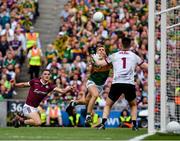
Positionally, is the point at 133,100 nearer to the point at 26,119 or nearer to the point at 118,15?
the point at 26,119

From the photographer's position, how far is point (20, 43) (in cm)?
3011

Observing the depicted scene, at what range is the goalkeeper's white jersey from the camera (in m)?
19.2

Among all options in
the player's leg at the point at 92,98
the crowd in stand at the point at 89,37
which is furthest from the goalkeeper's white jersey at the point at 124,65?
the crowd in stand at the point at 89,37

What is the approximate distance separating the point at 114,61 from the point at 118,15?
498 inches

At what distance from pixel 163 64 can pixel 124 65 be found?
1.20 m

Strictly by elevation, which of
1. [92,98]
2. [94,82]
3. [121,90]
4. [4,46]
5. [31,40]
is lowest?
[92,98]

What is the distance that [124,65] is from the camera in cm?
1922

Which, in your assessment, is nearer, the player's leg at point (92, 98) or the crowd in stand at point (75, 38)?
the player's leg at point (92, 98)

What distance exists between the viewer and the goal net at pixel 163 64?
58.9ft

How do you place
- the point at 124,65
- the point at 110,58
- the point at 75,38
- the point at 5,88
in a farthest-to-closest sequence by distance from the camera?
1. the point at 75,38
2. the point at 5,88
3. the point at 110,58
4. the point at 124,65

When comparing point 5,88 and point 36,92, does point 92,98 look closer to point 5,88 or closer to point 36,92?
point 36,92

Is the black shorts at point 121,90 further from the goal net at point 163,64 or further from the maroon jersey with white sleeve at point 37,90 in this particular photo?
the maroon jersey with white sleeve at point 37,90

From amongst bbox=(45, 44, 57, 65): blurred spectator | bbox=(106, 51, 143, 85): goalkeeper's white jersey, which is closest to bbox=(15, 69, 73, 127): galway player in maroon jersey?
bbox=(106, 51, 143, 85): goalkeeper's white jersey

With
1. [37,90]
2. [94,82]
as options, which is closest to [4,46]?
[37,90]
